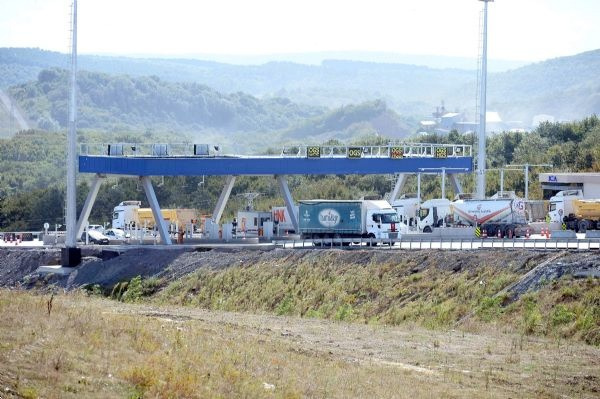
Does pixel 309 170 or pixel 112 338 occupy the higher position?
pixel 309 170

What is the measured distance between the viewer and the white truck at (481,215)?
226 feet

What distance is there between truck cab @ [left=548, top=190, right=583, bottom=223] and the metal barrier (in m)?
9.50

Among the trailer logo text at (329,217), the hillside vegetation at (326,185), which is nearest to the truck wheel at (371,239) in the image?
the trailer logo text at (329,217)

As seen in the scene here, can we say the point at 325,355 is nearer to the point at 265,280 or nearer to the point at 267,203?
the point at 265,280

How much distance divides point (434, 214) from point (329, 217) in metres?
8.82

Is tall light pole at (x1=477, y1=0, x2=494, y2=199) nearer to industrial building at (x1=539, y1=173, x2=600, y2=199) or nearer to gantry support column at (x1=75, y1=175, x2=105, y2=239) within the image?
industrial building at (x1=539, y1=173, x2=600, y2=199)

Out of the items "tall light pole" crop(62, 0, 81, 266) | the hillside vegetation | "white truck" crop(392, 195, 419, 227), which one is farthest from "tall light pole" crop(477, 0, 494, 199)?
"tall light pole" crop(62, 0, 81, 266)

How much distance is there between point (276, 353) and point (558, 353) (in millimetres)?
8411

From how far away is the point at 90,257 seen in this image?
65625 mm

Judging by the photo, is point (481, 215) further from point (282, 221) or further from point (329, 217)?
point (282, 221)

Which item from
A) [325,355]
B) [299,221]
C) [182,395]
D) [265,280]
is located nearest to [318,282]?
[265,280]

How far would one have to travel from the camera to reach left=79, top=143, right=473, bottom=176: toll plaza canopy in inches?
2677

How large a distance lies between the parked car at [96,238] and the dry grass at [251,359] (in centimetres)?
3103

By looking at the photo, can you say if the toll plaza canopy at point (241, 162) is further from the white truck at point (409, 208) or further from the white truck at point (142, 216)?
the white truck at point (142, 216)
